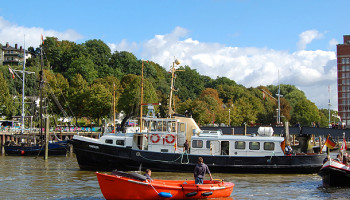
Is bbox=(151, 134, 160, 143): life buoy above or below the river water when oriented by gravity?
above

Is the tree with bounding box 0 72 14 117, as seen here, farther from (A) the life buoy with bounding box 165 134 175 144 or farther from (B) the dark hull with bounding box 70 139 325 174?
(A) the life buoy with bounding box 165 134 175 144

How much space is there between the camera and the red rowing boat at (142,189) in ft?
70.3

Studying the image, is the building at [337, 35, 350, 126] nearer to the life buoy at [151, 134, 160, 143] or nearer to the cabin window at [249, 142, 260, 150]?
the cabin window at [249, 142, 260, 150]

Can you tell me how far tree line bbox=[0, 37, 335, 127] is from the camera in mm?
77438

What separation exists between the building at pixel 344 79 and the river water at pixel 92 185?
92.6 m

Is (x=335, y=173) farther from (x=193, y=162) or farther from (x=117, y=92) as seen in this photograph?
(x=117, y=92)

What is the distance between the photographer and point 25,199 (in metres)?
23.2

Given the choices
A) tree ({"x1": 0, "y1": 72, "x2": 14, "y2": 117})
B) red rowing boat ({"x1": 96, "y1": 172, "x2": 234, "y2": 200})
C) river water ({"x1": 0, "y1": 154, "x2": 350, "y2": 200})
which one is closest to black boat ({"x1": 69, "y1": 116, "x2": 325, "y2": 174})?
river water ({"x1": 0, "y1": 154, "x2": 350, "y2": 200})

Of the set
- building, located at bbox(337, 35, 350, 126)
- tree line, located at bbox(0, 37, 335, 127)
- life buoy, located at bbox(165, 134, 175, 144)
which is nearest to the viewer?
life buoy, located at bbox(165, 134, 175, 144)

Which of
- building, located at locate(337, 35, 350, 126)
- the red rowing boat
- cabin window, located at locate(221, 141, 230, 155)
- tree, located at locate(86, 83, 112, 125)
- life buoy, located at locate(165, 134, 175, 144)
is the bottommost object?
the red rowing boat

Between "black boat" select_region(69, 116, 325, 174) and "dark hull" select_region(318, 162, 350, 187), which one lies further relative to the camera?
"black boat" select_region(69, 116, 325, 174)

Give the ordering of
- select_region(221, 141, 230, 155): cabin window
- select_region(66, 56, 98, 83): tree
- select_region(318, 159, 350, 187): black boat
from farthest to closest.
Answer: select_region(66, 56, 98, 83): tree → select_region(221, 141, 230, 155): cabin window → select_region(318, 159, 350, 187): black boat

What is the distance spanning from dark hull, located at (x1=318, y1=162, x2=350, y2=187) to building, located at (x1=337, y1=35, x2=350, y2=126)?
96.3 meters

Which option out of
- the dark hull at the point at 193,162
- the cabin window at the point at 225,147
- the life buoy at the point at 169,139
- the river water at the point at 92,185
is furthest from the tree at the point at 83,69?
the cabin window at the point at 225,147
